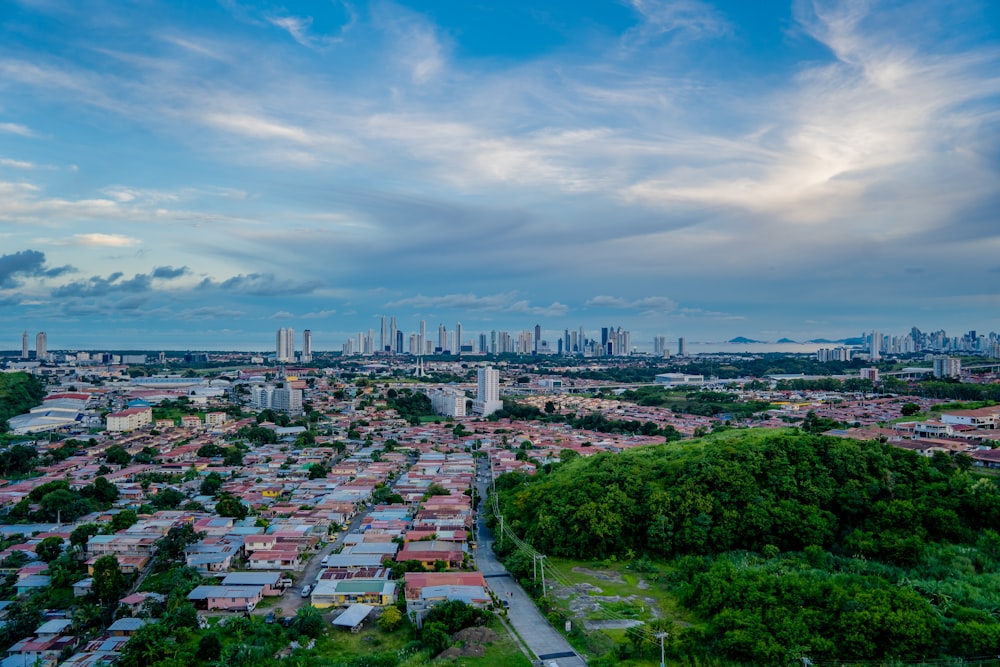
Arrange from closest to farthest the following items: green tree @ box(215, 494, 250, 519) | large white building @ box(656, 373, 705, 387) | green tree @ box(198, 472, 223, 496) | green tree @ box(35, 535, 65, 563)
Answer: green tree @ box(35, 535, 65, 563), green tree @ box(215, 494, 250, 519), green tree @ box(198, 472, 223, 496), large white building @ box(656, 373, 705, 387)

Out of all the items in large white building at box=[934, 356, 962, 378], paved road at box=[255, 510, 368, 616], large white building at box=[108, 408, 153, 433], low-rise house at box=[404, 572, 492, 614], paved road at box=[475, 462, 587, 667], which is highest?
large white building at box=[934, 356, 962, 378]

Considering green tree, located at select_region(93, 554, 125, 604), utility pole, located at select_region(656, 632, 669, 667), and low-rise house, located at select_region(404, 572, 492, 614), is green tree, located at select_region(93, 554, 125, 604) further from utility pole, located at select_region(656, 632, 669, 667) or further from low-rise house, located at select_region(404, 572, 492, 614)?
utility pole, located at select_region(656, 632, 669, 667)

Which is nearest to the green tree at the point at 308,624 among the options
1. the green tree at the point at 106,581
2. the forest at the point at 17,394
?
the green tree at the point at 106,581

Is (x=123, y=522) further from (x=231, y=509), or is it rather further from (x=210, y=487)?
(x=210, y=487)

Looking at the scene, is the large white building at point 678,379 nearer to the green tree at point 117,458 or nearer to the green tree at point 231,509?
the green tree at point 117,458

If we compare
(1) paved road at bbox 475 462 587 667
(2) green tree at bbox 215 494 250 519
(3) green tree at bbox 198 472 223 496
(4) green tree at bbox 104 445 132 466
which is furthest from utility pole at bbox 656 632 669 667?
(4) green tree at bbox 104 445 132 466

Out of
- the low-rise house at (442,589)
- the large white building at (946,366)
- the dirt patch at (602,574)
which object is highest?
the large white building at (946,366)
